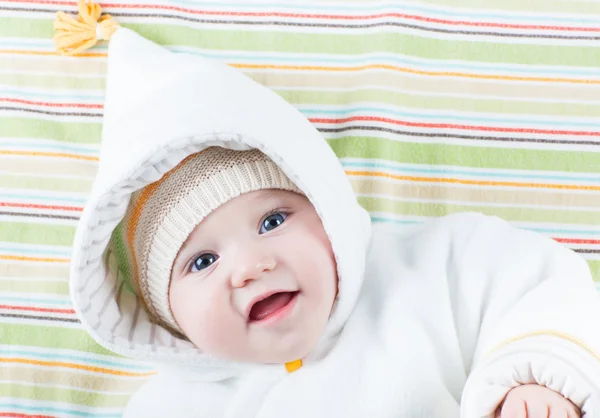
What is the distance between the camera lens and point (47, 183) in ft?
4.21

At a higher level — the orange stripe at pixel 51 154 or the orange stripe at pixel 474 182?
the orange stripe at pixel 51 154

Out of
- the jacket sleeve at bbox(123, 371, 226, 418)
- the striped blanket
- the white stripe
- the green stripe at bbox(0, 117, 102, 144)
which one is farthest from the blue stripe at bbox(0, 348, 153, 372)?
the white stripe

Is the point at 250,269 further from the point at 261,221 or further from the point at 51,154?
the point at 51,154

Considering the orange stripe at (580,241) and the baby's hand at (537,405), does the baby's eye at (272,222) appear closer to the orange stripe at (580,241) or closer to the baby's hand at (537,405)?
the baby's hand at (537,405)

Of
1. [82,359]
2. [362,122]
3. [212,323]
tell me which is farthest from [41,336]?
[362,122]

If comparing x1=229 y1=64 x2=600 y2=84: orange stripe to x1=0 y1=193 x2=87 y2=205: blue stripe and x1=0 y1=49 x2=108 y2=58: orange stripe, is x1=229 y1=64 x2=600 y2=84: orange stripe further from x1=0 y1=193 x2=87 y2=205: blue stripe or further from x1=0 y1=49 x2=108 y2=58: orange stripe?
x1=0 y1=193 x2=87 y2=205: blue stripe

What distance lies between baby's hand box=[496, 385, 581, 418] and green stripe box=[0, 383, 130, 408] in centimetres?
63

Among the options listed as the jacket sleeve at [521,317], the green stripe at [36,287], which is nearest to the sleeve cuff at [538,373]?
the jacket sleeve at [521,317]

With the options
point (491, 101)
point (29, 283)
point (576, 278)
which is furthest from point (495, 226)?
point (29, 283)

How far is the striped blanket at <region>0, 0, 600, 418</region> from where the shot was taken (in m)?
1.25

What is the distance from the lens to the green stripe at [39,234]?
1.27 metres

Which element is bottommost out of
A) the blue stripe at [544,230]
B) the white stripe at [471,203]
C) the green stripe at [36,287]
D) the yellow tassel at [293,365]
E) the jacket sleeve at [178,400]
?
the jacket sleeve at [178,400]

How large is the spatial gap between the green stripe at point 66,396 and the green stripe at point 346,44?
0.58m

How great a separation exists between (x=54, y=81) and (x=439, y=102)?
632mm
